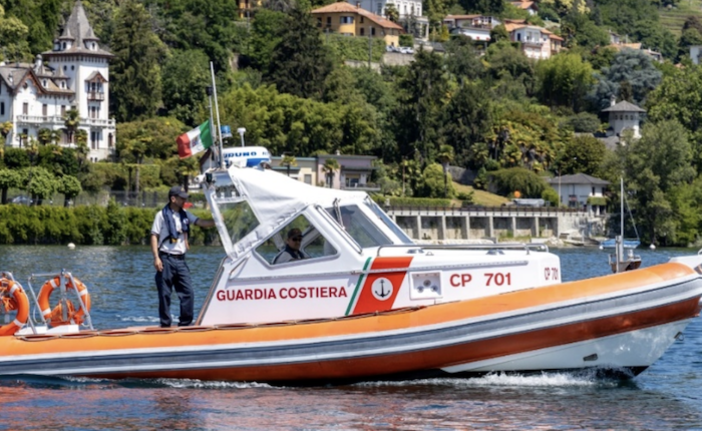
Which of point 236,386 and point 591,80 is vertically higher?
point 591,80

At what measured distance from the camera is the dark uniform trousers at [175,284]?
18.9 m

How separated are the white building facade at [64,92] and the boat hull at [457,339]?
249 feet

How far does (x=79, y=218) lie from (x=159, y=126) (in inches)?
967

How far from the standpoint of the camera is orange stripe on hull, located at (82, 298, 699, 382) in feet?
57.9

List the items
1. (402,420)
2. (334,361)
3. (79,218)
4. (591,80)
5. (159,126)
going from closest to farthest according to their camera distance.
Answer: (402,420)
(334,361)
(79,218)
(159,126)
(591,80)

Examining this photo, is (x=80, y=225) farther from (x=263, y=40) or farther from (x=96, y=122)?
(x=263, y=40)

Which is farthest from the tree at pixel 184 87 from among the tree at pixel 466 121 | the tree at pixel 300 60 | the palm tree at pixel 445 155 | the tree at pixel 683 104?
the tree at pixel 683 104

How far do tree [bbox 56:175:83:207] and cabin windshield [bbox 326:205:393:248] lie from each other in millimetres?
64645

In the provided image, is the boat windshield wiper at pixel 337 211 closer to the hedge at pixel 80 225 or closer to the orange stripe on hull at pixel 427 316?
the orange stripe on hull at pixel 427 316

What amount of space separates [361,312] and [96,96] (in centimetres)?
8686

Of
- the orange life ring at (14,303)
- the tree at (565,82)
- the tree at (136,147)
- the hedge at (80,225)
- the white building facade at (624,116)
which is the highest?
the tree at (565,82)

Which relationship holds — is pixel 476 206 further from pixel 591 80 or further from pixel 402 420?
pixel 402 420

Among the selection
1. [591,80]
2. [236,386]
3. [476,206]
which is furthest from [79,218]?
[591,80]

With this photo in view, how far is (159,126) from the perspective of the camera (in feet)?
326
